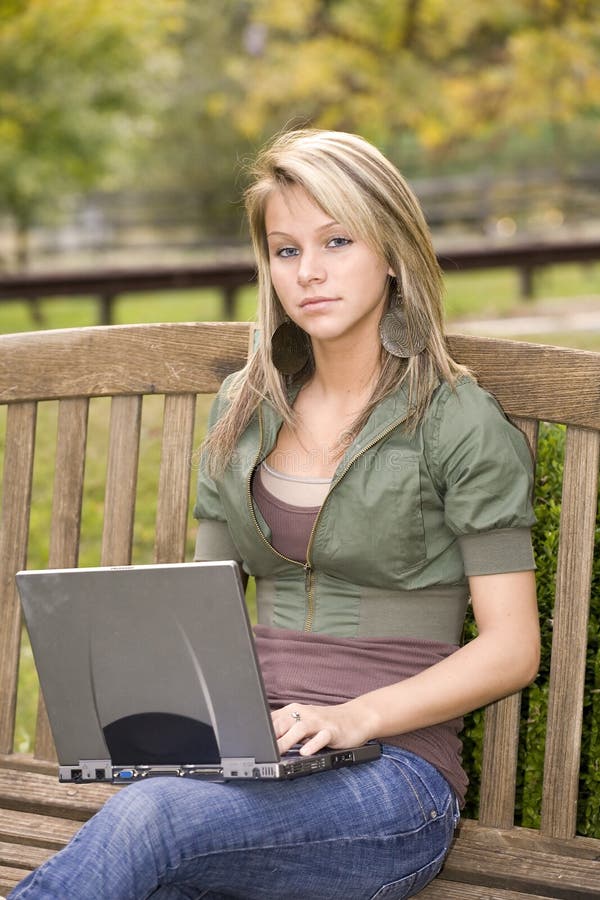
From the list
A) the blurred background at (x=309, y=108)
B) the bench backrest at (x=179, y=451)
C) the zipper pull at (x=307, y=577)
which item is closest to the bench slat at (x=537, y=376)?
Answer: the bench backrest at (x=179, y=451)

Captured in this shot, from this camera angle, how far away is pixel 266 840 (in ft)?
7.70

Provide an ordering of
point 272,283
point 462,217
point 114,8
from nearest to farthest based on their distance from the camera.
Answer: point 272,283
point 114,8
point 462,217

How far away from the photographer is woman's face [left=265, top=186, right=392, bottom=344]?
2689 mm

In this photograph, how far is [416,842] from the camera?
2467 mm

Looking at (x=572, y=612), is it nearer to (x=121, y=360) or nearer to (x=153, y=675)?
(x=153, y=675)

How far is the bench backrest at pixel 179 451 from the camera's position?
2.80m

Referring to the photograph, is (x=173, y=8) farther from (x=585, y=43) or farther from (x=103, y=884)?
(x=103, y=884)

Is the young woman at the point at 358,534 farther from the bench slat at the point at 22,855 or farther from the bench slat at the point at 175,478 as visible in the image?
the bench slat at the point at 22,855

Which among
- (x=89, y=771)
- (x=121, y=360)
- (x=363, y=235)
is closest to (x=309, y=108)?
(x=121, y=360)

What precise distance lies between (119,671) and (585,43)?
16.0 meters

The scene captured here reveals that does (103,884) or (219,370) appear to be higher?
(219,370)

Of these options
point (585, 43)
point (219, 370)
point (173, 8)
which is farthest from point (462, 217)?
point (219, 370)

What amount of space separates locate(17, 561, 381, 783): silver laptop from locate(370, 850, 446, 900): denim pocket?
0.24m

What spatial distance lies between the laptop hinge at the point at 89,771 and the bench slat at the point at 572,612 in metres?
0.93
